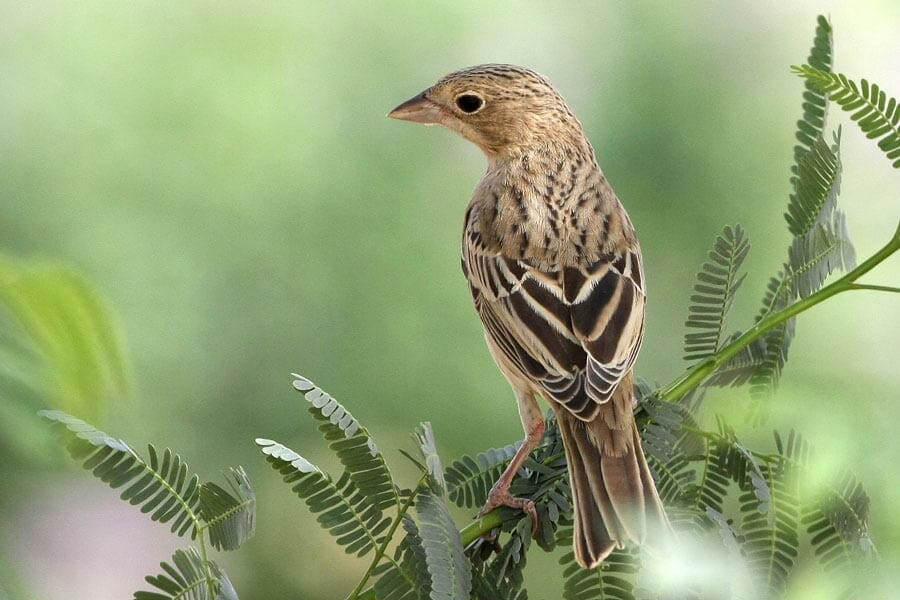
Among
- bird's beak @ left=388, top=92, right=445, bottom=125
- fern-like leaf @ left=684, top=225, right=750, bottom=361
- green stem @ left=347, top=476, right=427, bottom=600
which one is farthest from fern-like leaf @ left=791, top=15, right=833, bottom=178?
bird's beak @ left=388, top=92, right=445, bottom=125

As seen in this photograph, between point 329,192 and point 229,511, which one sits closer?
point 229,511

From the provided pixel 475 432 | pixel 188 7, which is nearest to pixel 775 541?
pixel 475 432

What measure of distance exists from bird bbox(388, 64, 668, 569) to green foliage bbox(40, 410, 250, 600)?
442mm

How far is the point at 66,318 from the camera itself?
2.92 ft

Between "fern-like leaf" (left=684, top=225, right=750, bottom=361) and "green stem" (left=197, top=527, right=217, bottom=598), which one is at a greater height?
"fern-like leaf" (left=684, top=225, right=750, bottom=361)

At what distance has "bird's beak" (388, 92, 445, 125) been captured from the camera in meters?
2.93

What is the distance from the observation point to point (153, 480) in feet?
4.95

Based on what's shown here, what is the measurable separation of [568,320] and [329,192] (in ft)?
10.5

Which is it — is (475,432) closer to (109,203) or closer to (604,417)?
(109,203)

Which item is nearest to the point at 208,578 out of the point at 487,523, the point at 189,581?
the point at 189,581

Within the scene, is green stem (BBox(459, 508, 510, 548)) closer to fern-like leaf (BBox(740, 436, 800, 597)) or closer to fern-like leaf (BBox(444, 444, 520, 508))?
fern-like leaf (BBox(444, 444, 520, 508))

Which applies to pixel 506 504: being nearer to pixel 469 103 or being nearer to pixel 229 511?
pixel 229 511

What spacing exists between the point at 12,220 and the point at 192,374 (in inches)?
41.4

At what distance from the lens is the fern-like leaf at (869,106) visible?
5.77ft
